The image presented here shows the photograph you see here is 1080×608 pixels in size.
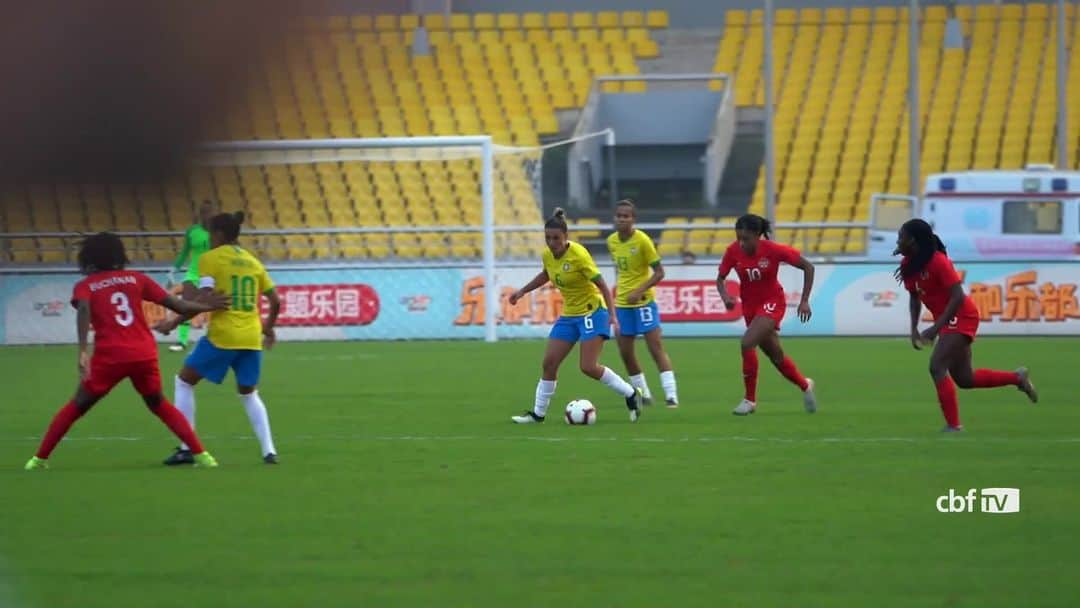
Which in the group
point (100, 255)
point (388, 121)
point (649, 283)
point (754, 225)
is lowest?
point (649, 283)

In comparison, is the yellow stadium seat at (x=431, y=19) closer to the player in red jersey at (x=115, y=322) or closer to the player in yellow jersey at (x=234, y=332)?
the player in yellow jersey at (x=234, y=332)

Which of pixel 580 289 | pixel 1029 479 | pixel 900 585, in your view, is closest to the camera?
pixel 900 585

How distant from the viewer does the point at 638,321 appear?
16031 millimetres

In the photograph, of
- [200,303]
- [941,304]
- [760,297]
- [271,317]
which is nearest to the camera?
[200,303]

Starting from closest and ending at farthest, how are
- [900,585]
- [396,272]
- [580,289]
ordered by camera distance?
[900,585]
[580,289]
[396,272]

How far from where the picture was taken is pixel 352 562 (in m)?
6.98

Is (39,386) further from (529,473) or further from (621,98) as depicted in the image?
(621,98)

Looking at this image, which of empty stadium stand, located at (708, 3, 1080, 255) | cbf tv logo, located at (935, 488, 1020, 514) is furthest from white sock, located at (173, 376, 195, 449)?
empty stadium stand, located at (708, 3, 1080, 255)

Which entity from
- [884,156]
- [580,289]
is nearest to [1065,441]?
[580,289]

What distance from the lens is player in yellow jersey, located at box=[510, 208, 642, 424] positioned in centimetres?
1393

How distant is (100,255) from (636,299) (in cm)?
683

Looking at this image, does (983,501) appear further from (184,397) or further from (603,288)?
(184,397)

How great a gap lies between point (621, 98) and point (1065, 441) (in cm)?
2806

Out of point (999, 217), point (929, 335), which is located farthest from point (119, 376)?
point (999, 217)
